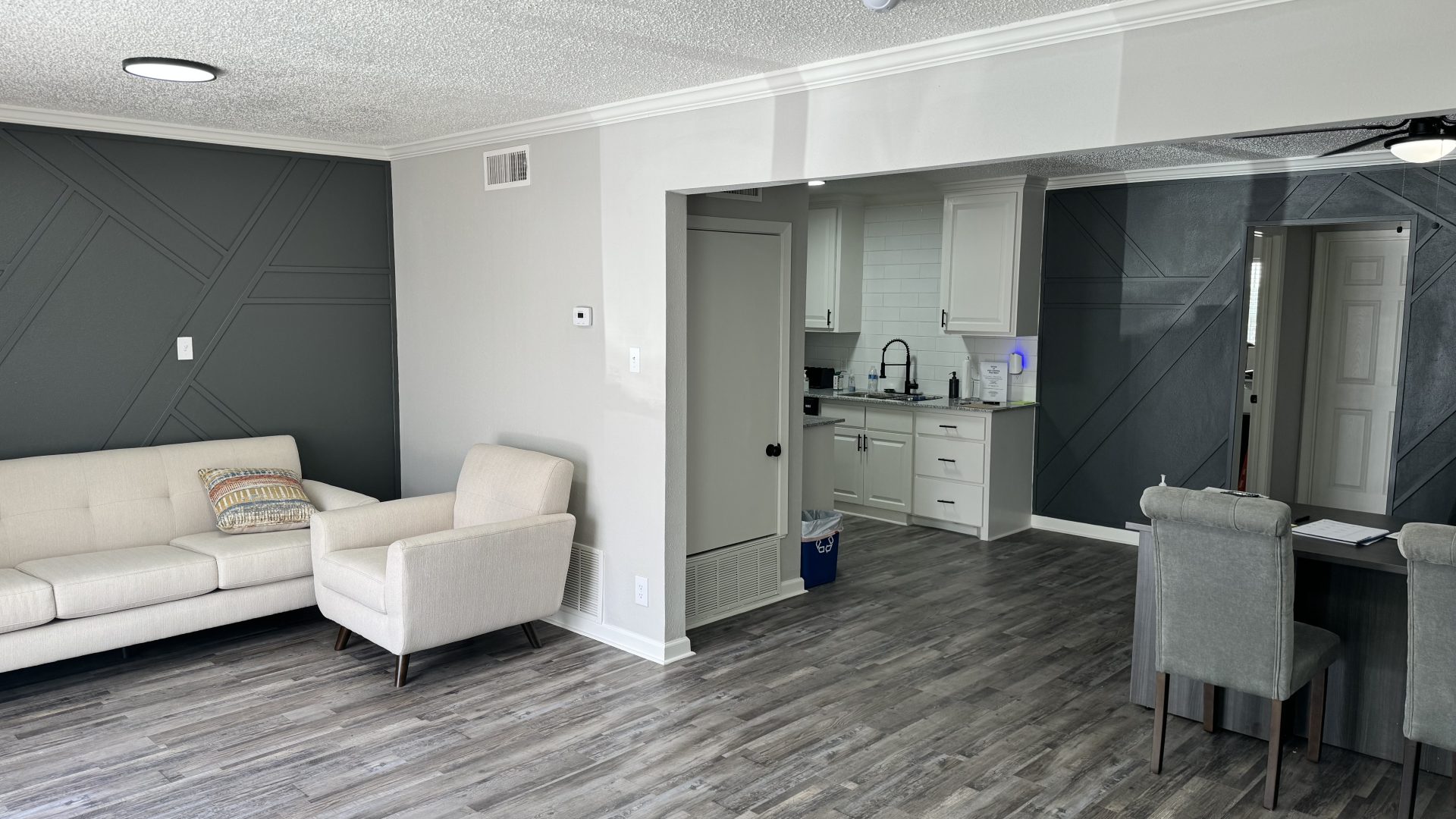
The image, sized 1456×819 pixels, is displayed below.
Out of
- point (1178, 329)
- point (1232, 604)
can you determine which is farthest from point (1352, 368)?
point (1232, 604)

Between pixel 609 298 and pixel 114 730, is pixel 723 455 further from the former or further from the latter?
Result: pixel 114 730

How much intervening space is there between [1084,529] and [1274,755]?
3699mm

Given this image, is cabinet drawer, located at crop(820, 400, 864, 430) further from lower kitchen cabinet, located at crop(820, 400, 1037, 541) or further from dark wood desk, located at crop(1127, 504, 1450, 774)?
dark wood desk, located at crop(1127, 504, 1450, 774)

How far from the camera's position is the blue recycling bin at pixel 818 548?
5.44 metres

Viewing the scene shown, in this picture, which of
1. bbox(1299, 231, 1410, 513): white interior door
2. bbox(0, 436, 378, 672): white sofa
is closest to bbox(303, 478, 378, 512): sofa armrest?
bbox(0, 436, 378, 672): white sofa

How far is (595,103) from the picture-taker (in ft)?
13.9

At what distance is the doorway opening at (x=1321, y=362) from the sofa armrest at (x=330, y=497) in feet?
16.5

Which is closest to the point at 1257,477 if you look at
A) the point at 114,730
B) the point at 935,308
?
the point at 935,308

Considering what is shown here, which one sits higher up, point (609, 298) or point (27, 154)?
point (27, 154)

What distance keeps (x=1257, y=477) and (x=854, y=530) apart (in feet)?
8.47

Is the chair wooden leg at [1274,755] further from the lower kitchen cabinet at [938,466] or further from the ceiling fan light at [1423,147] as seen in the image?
the lower kitchen cabinet at [938,466]

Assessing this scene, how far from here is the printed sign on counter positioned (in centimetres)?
702

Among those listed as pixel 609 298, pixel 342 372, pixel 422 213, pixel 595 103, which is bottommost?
pixel 342 372

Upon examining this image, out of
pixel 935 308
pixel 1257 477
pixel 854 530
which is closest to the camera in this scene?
pixel 1257 477
